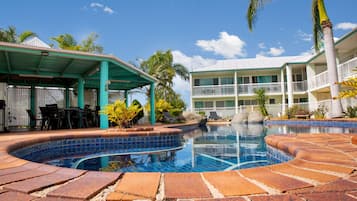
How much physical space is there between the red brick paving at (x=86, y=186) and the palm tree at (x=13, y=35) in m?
16.2

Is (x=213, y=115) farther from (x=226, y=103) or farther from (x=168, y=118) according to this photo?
(x=168, y=118)

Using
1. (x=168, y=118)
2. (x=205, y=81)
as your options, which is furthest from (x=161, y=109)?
(x=205, y=81)

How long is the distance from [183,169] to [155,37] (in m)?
21.0

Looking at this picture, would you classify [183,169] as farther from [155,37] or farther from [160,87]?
[155,37]

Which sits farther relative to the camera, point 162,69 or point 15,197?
point 162,69

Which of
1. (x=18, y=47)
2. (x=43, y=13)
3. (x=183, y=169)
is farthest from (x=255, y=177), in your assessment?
(x=43, y=13)

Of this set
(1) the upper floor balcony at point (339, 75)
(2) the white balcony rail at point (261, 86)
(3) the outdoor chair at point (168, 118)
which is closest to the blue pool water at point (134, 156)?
(3) the outdoor chair at point (168, 118)

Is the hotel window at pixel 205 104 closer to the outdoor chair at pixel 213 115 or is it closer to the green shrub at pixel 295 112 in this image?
the outdoor chair at pixel 213 115

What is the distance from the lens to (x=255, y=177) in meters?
1.75

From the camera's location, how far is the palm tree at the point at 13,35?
13959 mm

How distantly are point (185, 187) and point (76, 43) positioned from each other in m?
18.5

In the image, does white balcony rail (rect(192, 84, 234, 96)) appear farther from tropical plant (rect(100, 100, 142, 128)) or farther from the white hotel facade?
tropical plant (rect(100, 100, 142, 128))

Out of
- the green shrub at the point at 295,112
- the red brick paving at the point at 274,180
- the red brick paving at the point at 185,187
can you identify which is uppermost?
the green shrub at the point at 295,112

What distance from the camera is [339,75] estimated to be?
40.9 ft
